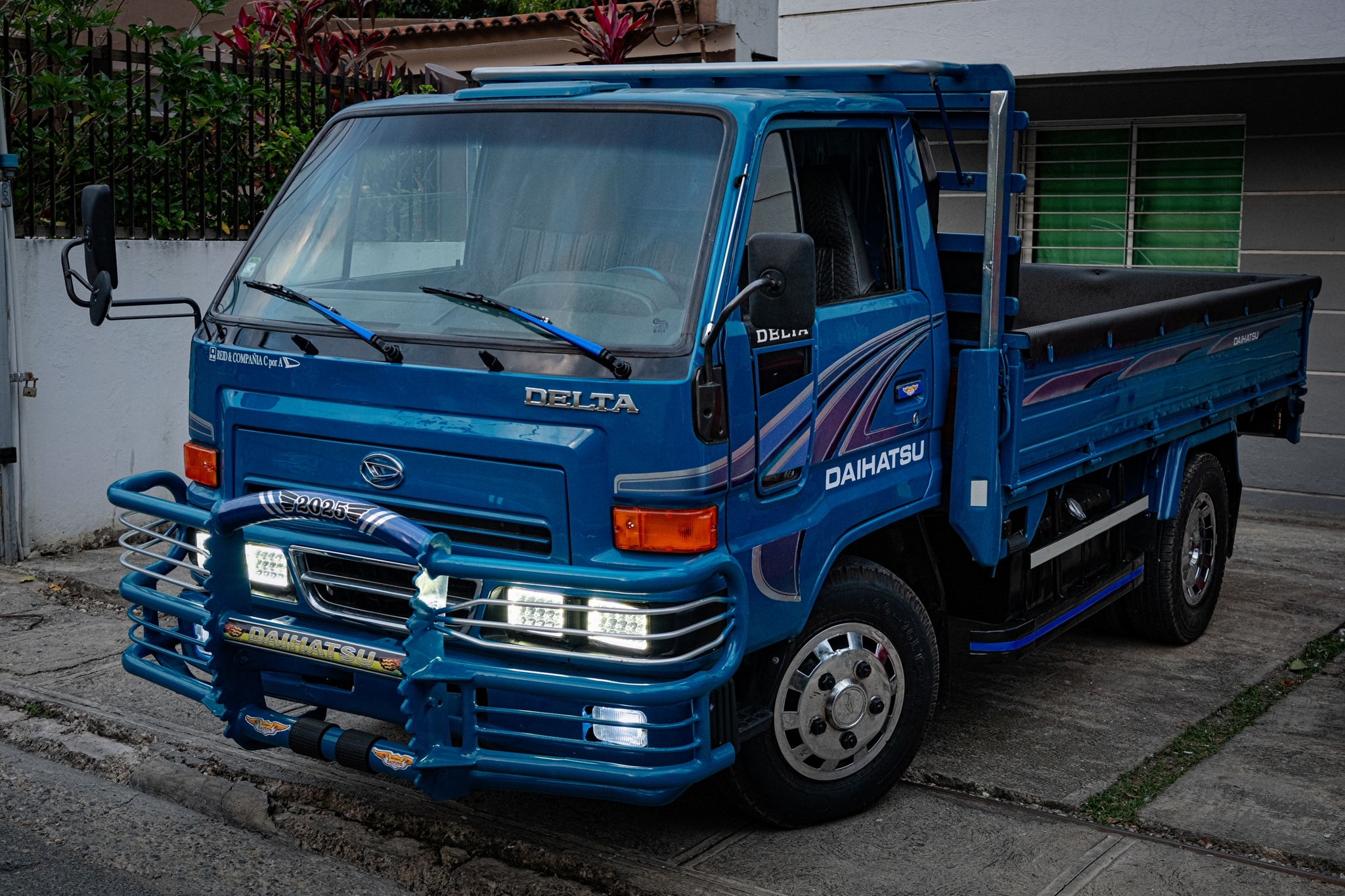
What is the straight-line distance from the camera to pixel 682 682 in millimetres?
3602

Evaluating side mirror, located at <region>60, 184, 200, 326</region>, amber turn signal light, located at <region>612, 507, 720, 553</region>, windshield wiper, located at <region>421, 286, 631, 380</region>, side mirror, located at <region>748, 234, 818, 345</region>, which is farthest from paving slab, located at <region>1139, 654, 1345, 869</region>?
side mirror, located at <region>60, 184, 200, 326</region>

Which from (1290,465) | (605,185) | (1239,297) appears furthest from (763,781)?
(1290,465)

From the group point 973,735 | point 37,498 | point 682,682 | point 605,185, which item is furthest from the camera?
point 37,498

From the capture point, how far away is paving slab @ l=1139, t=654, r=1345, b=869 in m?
4.44

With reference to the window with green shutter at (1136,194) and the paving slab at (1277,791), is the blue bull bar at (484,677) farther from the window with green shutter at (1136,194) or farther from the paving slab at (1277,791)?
the window with green shutter at (1136,194)

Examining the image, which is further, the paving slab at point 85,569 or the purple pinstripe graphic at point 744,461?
the paving slab at point 85,569

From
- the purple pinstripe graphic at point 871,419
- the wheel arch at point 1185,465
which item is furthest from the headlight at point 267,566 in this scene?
the wheel arch at point 1185,465

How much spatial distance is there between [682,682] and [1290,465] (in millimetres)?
7254

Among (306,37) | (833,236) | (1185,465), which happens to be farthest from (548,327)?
(306,37)

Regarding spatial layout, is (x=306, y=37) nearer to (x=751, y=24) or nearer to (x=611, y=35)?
(x=611, y=35)

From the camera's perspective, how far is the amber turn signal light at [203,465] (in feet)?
14.4

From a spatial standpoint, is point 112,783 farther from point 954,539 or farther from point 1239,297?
point 1239,297

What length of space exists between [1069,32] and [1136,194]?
1.67 m

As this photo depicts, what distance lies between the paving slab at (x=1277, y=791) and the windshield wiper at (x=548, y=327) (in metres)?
2.40
